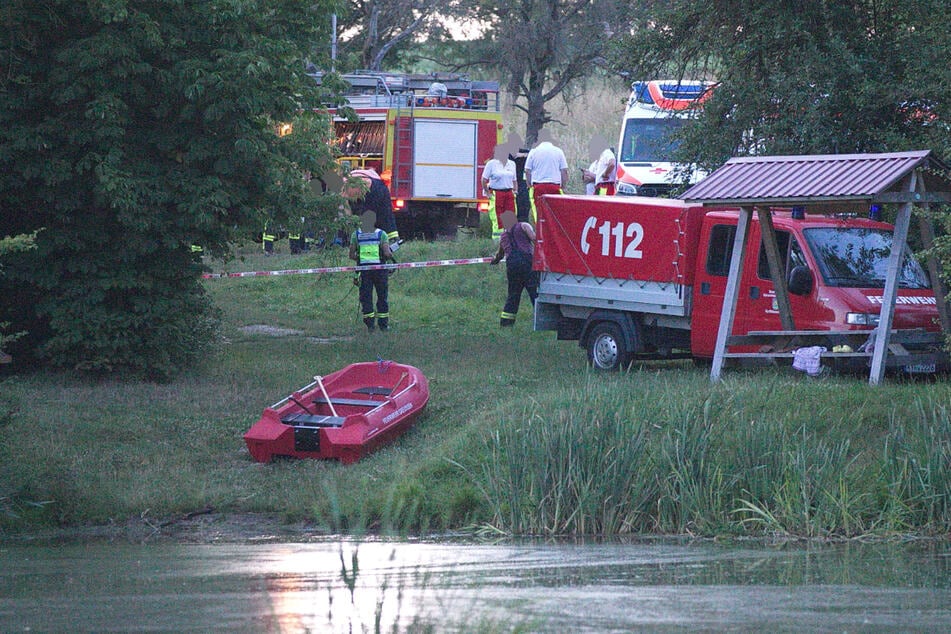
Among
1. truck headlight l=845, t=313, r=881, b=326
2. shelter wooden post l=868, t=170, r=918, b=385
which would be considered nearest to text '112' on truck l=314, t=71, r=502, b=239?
truck headlight l=845, t=313, r=881, b=326

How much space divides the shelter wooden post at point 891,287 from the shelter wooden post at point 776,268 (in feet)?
4.64

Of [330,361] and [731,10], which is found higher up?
[731,10]

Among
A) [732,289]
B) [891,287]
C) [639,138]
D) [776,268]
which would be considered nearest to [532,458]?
[891,287]

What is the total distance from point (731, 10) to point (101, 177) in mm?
7890

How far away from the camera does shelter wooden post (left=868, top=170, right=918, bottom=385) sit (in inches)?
512

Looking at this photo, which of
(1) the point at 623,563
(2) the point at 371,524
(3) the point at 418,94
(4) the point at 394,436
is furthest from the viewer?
(3) the point at 418,94

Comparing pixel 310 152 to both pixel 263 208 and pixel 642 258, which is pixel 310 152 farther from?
pixel 642 258

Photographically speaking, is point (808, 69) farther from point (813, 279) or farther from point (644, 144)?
point (644, 144)

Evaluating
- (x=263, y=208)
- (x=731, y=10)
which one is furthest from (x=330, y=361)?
(x=731, y=10)

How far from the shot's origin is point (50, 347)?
49.6 ft

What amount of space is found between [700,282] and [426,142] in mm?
16462

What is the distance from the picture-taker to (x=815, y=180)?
13.3 meters

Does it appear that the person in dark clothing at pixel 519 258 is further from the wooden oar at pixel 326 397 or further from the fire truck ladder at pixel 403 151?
the fire truck ladder at pixel 403 151

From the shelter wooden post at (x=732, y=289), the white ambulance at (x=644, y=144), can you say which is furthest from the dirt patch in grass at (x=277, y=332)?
the shelter wooden post at (x=732, y=289)
